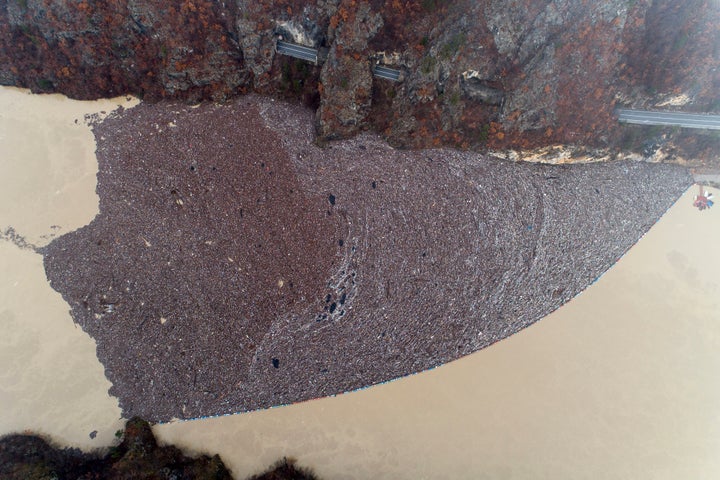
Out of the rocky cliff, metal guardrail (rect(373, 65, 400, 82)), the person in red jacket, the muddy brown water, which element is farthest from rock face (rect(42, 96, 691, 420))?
metal guardrail (rect(373, 65, 400, 82))

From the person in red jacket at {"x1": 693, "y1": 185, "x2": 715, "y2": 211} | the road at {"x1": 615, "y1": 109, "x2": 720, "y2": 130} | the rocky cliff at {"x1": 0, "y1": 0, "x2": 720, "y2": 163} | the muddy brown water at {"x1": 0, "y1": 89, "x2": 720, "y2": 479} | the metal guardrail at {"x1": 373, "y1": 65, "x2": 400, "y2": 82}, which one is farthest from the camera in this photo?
the person in red jacket at {"x1": 693, "y1": 185, "x2": 715, "y2": 211}

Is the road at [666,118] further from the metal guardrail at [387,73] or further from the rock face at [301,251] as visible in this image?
the metal guardrail at [387,73]

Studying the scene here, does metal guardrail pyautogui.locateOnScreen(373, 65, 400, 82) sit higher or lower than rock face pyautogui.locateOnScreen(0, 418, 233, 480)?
higher

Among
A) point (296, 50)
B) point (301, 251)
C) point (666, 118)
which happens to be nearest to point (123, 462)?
point (301, 251)

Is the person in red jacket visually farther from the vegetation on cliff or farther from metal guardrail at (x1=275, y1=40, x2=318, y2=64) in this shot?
the vegetation on cliff

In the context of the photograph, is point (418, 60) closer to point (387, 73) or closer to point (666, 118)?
point (387, 73)

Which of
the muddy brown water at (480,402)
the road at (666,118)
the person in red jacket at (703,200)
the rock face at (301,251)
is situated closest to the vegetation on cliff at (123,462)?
the muddy brown water at (480,402)
